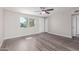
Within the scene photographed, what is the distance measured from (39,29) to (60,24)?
0.43 metres

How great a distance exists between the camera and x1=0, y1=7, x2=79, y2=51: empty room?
153 centimetres

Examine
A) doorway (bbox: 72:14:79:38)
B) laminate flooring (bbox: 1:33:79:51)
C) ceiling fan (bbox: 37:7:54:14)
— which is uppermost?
ceiling fan (bbox: 37:7:54:14)

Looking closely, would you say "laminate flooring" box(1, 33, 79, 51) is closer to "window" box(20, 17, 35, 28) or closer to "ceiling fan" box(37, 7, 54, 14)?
"window" box(20, 17, 35, 28)

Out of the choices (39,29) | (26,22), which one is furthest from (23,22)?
(39,29)

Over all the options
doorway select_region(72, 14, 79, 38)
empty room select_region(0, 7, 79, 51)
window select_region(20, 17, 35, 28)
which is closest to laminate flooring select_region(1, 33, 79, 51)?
empty room select_region(0, 7, 79, 51)

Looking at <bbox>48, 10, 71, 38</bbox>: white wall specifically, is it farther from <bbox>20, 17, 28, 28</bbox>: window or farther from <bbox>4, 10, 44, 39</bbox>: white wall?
<bbox>20, 17, 28, 28</bbox>: window

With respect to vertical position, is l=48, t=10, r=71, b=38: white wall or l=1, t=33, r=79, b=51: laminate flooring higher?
l=48, t=10, r=71, b=38: white wall

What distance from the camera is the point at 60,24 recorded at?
170 centimetres

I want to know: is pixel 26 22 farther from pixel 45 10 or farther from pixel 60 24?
pixel 60 24

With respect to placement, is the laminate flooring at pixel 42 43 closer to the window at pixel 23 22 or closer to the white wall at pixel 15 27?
the white wall at pixel 15 27

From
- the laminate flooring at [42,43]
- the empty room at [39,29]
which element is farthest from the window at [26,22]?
the laminate flooring at [42,43]

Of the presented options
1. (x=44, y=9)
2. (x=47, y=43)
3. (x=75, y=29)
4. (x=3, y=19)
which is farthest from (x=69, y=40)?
(x=3, y=19)

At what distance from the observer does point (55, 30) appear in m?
1.70
